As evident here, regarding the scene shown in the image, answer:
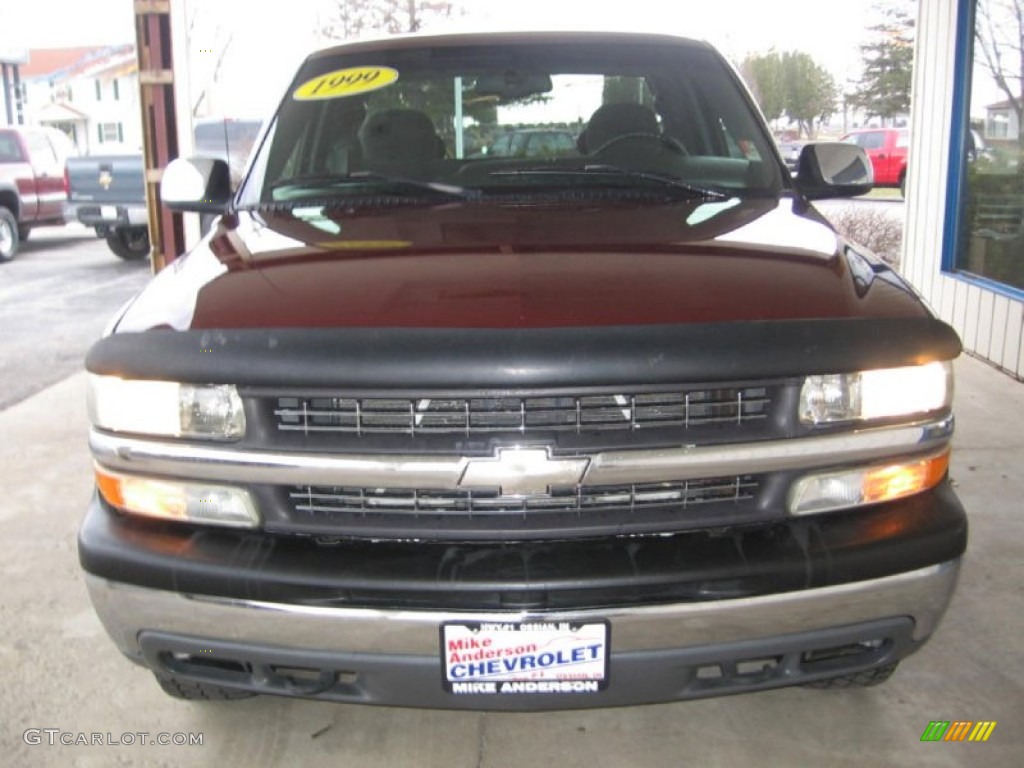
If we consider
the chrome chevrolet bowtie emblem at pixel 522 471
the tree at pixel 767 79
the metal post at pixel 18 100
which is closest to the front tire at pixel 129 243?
the tree at pixel 767 79

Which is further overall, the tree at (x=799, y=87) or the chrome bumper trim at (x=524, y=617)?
the tree at (x=799, y=87)

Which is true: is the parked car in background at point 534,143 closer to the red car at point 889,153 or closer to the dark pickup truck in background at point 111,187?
the red car at point 889,153

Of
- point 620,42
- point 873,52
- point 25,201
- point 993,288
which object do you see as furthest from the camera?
point 25,201

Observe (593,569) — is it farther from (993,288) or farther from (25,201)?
(25,201)

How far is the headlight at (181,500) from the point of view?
7.17ft

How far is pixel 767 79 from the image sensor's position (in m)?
9.88

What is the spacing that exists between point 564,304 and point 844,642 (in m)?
0.91

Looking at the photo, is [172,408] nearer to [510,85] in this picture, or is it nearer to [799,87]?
[510,85]

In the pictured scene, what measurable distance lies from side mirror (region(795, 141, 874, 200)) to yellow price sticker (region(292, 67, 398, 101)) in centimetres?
145

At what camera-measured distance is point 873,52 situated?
952 cm

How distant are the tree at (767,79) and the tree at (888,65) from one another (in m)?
0.74

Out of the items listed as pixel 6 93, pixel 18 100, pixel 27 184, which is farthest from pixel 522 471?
pixel 18 100

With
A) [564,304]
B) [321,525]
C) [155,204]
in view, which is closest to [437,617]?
[321,525]

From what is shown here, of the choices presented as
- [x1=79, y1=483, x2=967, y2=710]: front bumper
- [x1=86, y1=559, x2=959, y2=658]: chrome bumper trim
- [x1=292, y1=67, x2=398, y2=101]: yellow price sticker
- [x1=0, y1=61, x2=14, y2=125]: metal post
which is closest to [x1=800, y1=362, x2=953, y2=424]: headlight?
[x1=79, y1=483, x2=967, y2=710]: front bumper
